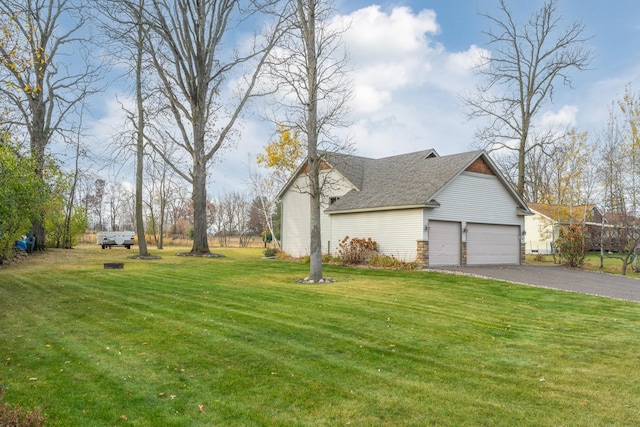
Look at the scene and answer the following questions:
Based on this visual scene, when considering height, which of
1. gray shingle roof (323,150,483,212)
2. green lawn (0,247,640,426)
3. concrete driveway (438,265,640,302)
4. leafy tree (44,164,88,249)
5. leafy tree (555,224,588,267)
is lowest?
concrete driveway (438,265,640,302)

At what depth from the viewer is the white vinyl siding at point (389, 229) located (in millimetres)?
17438

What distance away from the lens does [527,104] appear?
25.9 m

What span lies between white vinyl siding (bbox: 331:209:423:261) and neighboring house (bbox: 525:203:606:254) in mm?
14321

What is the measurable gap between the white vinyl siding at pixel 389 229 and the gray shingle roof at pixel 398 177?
0.49m

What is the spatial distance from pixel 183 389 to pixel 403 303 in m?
5.69

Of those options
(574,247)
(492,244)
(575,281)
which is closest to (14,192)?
(575,281)

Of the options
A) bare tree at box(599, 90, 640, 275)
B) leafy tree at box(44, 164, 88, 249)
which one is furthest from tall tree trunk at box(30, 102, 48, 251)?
bare tree at box(599, 90, 640, 275)

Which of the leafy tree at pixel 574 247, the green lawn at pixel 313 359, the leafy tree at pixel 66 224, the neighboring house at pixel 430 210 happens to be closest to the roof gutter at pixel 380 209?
the neighboring house at pixel 430 210

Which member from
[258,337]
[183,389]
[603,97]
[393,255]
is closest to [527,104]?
[603,97]

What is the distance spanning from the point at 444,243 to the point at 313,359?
13841 millimetres

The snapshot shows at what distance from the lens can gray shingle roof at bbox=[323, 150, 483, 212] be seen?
17.9 m

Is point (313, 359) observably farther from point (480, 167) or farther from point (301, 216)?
point (301, 216)

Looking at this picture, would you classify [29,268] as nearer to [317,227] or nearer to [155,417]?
[317,227]

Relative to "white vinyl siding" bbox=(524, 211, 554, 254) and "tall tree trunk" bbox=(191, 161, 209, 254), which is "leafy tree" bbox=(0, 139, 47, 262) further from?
"white vinyl siding" bbox=(524, 211, 554, 254)
